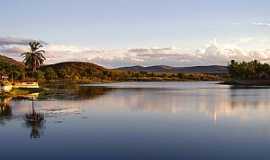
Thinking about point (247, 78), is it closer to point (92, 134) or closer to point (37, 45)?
point (37, 45)

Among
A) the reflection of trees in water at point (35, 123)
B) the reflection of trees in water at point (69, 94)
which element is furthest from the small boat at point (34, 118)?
the reflection of trees in water at point (69, 94)

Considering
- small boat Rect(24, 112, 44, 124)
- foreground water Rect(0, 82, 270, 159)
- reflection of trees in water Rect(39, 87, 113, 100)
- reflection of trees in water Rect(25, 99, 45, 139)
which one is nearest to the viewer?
foreground water Rect(0, 82, 270, 159)

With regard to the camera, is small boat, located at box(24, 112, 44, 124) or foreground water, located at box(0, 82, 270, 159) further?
small boat, located at box(24, 112, 44, 124)

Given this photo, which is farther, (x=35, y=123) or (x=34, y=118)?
(x=34, y=118)

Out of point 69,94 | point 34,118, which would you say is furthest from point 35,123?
point 69,94

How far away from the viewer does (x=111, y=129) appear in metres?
28.3

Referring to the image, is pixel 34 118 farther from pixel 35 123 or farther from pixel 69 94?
pixel 69 94

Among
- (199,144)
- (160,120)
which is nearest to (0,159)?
(199,144)

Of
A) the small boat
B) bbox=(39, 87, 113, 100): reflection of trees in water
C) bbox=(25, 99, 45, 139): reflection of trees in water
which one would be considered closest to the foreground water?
bbox=(25, 99, 45, 139): reflection of trees in water

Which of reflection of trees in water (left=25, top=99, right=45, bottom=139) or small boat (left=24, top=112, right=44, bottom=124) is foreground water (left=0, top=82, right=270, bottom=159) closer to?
reflection of trees in water (left=25, top=99, right=45, bottom=139)

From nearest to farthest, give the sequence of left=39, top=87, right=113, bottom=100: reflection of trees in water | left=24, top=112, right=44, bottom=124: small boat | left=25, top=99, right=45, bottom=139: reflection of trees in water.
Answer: left=25, top=99, right=45, bottom=139: reflection of trees in water
left=24, top=112, right=44, bottom=124: small boat
left=39, top=87, right=113, bottom=100: reflection of trees in water

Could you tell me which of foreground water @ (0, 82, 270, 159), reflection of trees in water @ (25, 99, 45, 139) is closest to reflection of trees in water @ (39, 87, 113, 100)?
reflection of trees in water @ (25, 99, 45, 139)

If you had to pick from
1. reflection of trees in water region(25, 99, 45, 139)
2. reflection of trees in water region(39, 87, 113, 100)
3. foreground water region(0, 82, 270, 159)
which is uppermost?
reflection of trees in water region(39, 87, 113, 100)

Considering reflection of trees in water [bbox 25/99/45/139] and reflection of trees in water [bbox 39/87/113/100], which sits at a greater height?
reflection of trees in water [bbox 39/87/113/100]
